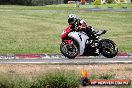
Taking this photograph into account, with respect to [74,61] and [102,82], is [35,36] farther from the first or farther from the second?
[102,82]

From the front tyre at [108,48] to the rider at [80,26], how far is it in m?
0.42

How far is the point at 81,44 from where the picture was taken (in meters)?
14.2

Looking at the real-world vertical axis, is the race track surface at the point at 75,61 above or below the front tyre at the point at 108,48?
below

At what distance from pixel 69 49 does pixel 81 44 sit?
53cm

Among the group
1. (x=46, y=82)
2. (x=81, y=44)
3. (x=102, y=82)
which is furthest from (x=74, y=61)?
(x=46, y=82)

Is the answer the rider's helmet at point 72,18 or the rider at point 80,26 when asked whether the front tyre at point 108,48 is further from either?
the rider's helmet at point 72,18

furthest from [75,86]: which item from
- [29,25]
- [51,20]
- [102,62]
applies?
[51,20]

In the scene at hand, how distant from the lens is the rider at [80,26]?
46.5 ft

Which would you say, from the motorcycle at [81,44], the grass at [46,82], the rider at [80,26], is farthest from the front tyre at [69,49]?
the grass at [46,82]

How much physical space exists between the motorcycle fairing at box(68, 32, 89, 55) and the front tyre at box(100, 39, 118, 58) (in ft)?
2.13

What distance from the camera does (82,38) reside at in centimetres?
1429

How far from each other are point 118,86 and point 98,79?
3.28 feet

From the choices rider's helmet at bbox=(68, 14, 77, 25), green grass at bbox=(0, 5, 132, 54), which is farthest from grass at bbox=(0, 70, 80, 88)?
green grass at bbox=(0, 5, 132, 54)

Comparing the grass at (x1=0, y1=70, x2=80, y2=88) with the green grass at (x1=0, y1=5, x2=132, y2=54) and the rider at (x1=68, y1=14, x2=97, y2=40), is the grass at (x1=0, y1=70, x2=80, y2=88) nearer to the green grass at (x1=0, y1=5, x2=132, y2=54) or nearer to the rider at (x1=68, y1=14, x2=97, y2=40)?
the rider at (x1=68, y1=14, x2=97, y2=40)
